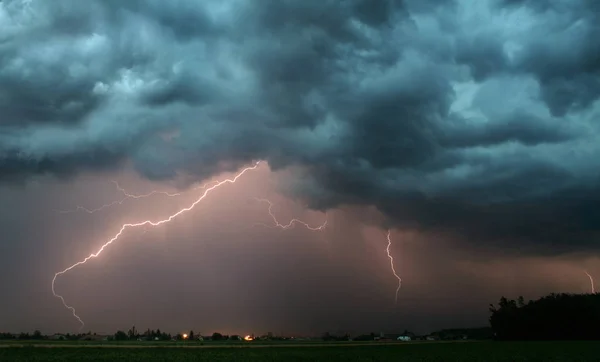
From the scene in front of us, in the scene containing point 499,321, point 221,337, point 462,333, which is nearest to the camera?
point 499,321

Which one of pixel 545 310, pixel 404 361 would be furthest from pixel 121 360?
pixel 545 310

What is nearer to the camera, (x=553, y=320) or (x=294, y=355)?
(x=294, y=355)

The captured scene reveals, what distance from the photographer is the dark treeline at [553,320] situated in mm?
98875

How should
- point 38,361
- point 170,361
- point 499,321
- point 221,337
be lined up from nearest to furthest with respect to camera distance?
point 38,361 < point 170,361 < point 499,321 < point 221,337

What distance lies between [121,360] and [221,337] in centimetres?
12881

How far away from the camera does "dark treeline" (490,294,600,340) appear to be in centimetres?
9888

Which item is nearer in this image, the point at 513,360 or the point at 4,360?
the point at 4,360

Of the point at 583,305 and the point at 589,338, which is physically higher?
the point at 583,305

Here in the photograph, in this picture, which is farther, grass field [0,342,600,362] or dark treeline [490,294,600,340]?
dark treeline [490,294,600,340]

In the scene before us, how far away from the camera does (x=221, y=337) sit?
159m

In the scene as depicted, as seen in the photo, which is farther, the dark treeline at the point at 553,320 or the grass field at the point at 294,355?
the dark treeline at the point at 553,320

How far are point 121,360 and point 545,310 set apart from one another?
92.2 metres

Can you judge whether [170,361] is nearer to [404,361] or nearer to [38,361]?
[38,361]

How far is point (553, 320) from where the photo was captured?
101 metres
